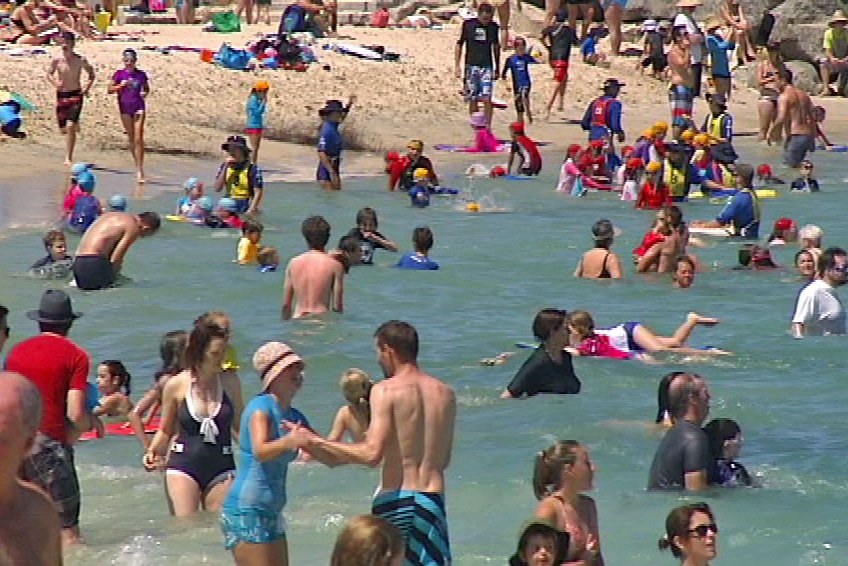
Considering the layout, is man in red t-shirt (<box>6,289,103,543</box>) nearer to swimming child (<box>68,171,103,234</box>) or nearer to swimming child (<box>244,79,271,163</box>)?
swimming child (<box>68,171,103,234</box>)

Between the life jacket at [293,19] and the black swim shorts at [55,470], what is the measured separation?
68.1ft

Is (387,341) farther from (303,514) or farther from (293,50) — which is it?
(293,50)

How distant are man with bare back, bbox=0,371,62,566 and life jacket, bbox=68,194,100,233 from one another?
12.6 metres

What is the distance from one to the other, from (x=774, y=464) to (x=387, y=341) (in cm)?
413

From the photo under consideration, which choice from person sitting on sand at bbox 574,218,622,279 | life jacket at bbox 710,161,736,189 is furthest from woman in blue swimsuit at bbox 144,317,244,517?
life jacket at bbox 710,161,736,189

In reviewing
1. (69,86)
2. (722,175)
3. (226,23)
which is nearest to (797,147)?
(722,175)

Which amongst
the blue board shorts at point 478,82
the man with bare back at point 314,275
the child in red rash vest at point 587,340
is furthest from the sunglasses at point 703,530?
the blue board shorts at point 478,82

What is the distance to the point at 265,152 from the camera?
23.0 metres

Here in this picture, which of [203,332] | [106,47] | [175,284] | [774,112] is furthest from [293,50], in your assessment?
[203,332]

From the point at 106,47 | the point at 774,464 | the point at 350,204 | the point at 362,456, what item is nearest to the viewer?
the point at 362,456

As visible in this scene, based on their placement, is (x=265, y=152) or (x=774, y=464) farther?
(x=265, y=152)

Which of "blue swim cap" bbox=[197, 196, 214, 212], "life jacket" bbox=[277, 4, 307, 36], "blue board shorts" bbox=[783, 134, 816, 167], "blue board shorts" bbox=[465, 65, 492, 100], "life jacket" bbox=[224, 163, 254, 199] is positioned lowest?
"blue swim cap" bbox=[197, 196, 214, 212]

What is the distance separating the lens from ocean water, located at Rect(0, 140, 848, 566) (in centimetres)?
877

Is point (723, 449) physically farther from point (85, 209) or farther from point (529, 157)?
point (529, 157)
